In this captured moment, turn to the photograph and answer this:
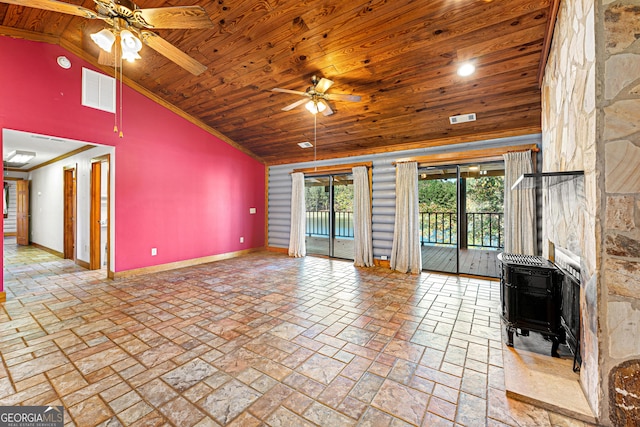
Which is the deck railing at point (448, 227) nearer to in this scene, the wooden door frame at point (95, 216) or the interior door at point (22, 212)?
the wooden door frame at point (95, 216)

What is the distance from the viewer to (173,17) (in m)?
2.28

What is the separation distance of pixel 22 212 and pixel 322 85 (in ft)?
33.9

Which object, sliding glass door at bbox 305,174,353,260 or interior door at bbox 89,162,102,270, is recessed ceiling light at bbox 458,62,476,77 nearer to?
sliding glass door at bbox 305,174,353,260

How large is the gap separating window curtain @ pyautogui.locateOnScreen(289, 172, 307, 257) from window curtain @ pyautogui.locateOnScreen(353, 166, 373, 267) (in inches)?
58.2

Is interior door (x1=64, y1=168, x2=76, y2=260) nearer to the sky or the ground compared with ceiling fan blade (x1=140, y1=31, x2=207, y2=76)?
nearer to the ground

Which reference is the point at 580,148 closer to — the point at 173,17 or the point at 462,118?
the point at 462,118

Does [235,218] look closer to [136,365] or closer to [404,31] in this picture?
[136,365]

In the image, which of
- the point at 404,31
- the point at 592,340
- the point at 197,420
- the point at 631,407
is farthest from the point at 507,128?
the point at 197,420

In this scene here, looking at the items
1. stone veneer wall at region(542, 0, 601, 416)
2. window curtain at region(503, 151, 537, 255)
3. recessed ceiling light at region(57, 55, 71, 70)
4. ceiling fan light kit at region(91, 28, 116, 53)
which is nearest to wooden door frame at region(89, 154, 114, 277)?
recessed ceiling light at region(57, 55, 71, 70)

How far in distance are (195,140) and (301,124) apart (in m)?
2.34

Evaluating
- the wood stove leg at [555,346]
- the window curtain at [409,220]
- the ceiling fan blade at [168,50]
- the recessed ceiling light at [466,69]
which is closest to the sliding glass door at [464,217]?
the window curtain at [409,220]

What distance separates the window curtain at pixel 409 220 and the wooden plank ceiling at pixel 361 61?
0.56 m

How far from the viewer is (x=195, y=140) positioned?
18.9 feet

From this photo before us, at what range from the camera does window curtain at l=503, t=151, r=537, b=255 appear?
13.6ft
